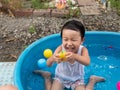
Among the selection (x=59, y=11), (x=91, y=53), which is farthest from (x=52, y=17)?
(x=91, y=53)

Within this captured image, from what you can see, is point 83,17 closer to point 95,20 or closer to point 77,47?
point 95,20

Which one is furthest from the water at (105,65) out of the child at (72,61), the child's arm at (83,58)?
the child's arm at (83,58)

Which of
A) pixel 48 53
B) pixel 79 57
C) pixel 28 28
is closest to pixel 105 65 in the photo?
pixel 48 53

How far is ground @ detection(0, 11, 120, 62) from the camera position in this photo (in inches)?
124

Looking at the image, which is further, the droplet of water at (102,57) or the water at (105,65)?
the droplet of water at (102,57)

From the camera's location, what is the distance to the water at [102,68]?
2.61 metres

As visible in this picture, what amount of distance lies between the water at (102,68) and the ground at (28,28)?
1.35ft

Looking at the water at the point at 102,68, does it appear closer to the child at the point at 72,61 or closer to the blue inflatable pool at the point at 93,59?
the blue inflatable pool at the point at 93,59

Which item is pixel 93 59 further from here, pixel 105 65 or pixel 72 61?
pixel 72 61

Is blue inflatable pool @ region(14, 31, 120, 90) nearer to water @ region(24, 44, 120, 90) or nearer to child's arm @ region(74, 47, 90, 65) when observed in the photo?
water @ region(24, 44, 120, 90)

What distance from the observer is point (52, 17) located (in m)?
3.67

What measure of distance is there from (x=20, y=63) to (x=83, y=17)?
143 cm

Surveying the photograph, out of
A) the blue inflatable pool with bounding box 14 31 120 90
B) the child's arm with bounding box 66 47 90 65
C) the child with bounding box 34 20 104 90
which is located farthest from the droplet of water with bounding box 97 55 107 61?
the child's arm with bounding box 66 47 90 65

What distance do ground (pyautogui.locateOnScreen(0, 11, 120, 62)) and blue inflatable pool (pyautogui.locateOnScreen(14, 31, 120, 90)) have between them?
33cm
